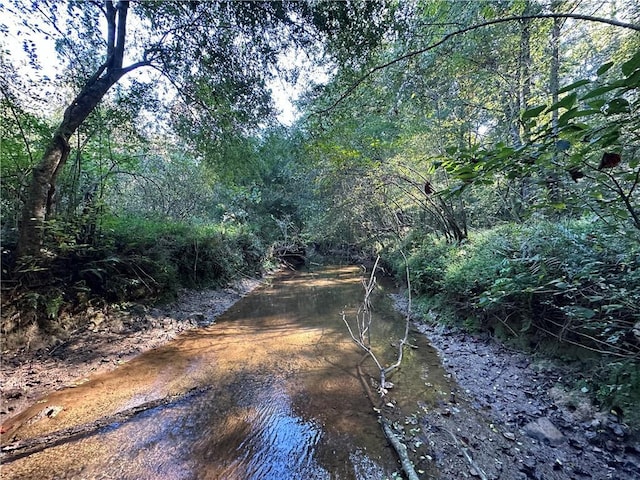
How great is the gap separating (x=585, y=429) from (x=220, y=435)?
3.48m

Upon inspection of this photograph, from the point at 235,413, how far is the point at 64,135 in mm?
4624

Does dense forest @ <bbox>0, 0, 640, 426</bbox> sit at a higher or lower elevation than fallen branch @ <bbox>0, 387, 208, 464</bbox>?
higher

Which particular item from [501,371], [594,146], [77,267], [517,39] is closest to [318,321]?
[501,371]

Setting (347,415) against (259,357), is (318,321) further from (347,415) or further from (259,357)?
(347,415)

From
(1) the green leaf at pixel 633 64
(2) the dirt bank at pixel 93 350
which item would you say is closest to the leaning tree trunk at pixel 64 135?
(2) the dirt bank at pixel 93 350

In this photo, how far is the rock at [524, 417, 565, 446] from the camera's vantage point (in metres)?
2.63

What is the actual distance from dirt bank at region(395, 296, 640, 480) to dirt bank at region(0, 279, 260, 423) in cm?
419

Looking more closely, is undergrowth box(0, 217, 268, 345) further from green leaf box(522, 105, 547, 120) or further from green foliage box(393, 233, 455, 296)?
green foliage box(393, 233, 455, 296)

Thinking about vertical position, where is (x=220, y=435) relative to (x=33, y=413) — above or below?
below

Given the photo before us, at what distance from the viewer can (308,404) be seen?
3.37m

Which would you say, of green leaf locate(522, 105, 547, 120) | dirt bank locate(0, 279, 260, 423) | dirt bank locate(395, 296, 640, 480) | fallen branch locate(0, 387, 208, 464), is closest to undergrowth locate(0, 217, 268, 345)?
dirt bank locate(0, 279, 260, 423)

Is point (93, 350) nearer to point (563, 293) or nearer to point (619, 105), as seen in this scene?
point (619, 105)

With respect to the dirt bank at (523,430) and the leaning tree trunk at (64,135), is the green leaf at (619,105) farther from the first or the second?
the leaning tree trunk at (64,135)

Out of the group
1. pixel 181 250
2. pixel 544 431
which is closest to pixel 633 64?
pixel 544 431
